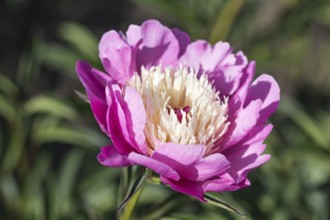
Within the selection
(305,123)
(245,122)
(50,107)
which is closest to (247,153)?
(245,122)

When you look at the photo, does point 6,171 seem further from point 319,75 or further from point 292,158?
point 319,75

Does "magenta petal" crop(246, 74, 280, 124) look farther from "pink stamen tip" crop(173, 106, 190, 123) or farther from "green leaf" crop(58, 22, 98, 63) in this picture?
"green leaf" crop(58, 22, 98, 63)

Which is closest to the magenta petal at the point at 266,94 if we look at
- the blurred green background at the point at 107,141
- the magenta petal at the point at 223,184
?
the magenta petal at the point at 223,184

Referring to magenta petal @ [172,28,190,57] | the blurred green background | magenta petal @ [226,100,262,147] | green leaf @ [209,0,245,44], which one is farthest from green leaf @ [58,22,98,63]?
magenta petal @ [226,100,262,147]

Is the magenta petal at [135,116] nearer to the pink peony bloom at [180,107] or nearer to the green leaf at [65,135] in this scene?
the pink peony bloom at [180,107]

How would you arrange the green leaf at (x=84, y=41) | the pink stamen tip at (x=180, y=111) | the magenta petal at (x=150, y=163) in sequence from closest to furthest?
the magenta petal at (x=150, y=163) → the pink stamen tip at (x=180, y=111) → the green leaf at (x=84, y=41)

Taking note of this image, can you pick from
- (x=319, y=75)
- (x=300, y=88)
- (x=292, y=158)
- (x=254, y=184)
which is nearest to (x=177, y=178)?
(x=254, y=184)
